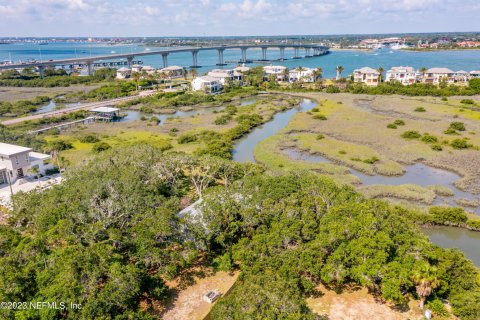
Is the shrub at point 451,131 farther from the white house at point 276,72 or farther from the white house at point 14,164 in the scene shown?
the white house at point 276,72

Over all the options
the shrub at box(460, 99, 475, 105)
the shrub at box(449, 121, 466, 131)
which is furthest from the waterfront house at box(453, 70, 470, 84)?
the shrub at box(449, 121, 466, 131)

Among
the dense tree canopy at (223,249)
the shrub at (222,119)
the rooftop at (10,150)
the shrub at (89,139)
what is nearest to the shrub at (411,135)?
the shrub at (222,119)

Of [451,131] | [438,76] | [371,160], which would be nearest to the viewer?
[371,160]

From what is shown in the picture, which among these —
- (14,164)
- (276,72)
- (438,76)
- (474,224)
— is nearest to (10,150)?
(14,164)

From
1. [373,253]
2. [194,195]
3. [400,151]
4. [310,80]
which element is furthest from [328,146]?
[310,80]

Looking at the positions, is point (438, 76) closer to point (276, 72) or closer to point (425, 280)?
point (276, 72)

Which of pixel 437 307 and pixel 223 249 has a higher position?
pixel 223 249

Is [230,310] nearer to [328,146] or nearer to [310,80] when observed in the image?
[328,146]
